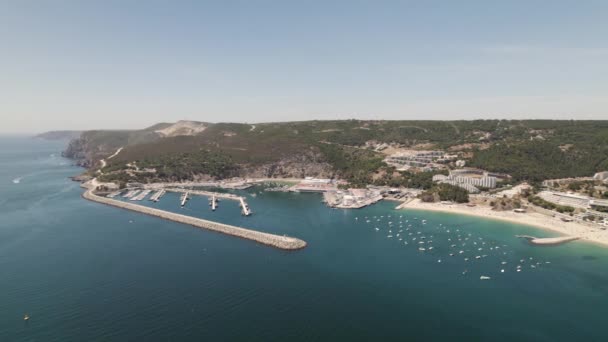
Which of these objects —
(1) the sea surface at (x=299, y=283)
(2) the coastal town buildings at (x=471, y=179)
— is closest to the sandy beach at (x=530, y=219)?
(1) the sea surface at (x=299, y=283)

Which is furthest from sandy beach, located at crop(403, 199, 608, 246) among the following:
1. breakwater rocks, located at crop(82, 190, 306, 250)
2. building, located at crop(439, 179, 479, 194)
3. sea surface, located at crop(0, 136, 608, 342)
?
breakwater rocks, located at crop(82, 190, 306, 250)

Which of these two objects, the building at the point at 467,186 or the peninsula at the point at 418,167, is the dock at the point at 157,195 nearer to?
the peninsula at the point at 418,167

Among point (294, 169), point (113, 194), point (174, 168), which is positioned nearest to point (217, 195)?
point (113, 194)

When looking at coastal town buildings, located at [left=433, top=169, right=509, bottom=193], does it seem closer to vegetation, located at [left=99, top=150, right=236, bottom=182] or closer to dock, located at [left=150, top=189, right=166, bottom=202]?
vegetation, located at [left=99, top=150, right=236, bottom=182]

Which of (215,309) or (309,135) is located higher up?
(309,135)

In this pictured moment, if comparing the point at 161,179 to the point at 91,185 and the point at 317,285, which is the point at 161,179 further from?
the point at 317,285

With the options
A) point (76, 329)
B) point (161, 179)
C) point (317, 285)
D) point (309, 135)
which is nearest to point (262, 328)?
point (317, 285)
